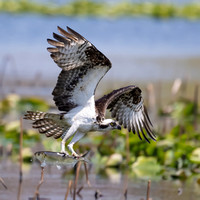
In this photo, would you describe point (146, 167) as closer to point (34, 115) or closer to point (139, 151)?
point (139, 151)

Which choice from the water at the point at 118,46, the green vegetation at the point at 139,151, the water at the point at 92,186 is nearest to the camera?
the water at the point at 92,186

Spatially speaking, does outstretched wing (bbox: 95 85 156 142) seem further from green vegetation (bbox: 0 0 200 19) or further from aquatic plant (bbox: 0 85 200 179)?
green vegetation (bbox: 0 0 200 19)

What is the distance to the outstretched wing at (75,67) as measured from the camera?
6.00 metres

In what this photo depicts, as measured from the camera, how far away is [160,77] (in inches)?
643

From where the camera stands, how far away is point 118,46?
2009 cm

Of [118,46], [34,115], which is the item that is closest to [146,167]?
[34,115]

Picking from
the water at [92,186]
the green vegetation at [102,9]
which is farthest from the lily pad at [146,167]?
the green vegetation at [102,9]

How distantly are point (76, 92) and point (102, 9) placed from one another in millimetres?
22072

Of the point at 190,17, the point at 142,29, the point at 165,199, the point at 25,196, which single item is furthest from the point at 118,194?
the point at 190,17

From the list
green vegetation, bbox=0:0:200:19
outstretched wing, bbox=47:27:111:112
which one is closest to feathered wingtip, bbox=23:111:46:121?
outstretched wing, bbox=47:27:111:112

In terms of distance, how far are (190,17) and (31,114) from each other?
2183 cm

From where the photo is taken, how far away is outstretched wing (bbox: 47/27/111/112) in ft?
19.7

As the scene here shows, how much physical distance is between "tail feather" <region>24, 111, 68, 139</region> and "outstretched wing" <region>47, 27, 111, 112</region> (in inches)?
5.6

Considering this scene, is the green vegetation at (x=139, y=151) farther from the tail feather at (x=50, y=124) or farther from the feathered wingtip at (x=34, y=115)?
the feathered wingtip at (x=34, y=115)
